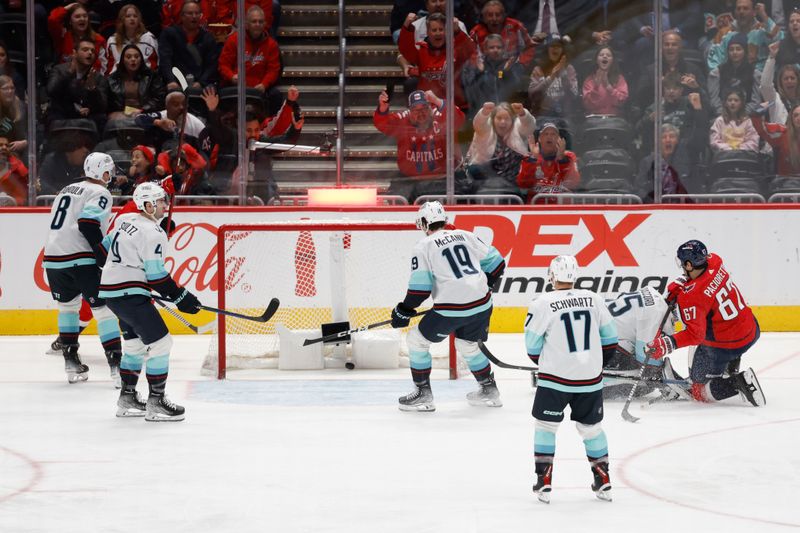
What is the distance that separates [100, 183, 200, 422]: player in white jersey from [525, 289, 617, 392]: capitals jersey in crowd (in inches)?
85.3

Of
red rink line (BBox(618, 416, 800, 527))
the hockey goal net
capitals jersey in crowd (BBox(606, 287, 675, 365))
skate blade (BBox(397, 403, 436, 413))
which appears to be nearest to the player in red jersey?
capitals jersey in crowd (BBox(606, 287, 675, 365))

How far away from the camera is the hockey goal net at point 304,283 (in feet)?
25.3

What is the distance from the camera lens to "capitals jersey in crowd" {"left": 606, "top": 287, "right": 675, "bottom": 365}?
21.1 ft

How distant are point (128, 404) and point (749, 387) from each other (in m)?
3.31

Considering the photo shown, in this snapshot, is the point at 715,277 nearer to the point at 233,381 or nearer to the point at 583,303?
the point at 583,303

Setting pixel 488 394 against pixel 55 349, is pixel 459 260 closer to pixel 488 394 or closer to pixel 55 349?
pixel 488 394

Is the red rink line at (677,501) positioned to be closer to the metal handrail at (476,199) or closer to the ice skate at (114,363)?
the ice skate at (114,363)

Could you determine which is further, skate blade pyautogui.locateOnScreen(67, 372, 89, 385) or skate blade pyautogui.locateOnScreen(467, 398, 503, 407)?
skate blade pyautogui.locateOnScreen(67, 372, 89, 385)

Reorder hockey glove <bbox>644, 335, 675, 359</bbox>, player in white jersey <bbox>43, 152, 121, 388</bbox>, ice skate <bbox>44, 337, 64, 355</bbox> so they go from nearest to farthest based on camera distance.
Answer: hockey glove <bbox>644, 335, 675, 359</bbox> < player in white jersey <bbox>43, 152, 121, 388</bbox> < ice skate <bbox>44, 337, 64, 355</bbox>

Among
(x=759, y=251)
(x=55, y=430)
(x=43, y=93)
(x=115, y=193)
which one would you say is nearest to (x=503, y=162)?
(x=759, y=251)

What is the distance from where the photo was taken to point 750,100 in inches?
385

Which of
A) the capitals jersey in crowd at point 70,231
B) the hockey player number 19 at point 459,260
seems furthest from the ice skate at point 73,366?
the hockey player number 19 at point 459,260

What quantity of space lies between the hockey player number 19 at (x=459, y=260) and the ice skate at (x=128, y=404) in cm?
177

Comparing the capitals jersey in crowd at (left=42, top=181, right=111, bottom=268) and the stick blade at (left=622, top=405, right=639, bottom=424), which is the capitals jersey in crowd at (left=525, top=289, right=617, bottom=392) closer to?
the stick blade at (left=622, top=405, right=639, bottom=424)
